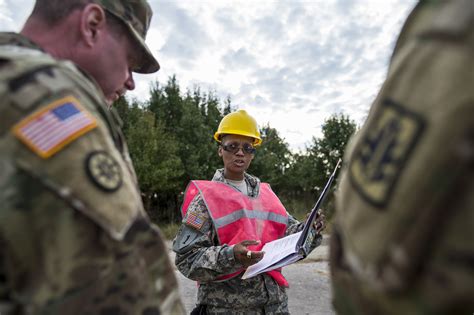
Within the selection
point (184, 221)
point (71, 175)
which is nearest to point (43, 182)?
point (71, 175)

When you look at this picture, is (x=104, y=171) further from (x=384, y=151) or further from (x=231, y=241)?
(x=231, y=241)

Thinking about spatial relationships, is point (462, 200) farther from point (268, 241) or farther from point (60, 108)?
point (268, 241)

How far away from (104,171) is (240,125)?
2.32 meters

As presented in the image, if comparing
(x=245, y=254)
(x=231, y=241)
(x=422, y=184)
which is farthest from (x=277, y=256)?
(x=422, y=184)

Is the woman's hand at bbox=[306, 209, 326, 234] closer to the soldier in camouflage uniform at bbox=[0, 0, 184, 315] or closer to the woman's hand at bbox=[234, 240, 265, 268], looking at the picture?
the woman's hand at bbox=[234, 240, 265, 268]

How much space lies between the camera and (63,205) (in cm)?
81

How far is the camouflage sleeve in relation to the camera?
2.35m

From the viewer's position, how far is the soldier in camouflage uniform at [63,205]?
2.65ft

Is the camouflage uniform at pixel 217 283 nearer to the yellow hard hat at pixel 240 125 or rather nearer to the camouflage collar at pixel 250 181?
the camouflage collar at pixel 250 181

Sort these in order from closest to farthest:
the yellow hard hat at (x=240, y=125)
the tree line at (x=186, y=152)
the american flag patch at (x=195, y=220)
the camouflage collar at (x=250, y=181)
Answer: the american flag patch at (x=195, y=220) < the camouflage collar at (x=250, y=181) < the yellow hard hat at (x=240, y=125) < the tree line at (x=186, y=152)

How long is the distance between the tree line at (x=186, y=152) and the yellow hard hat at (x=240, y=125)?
10.8 m

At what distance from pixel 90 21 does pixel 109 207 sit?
27.2 inches

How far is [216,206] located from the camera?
2.65 metres

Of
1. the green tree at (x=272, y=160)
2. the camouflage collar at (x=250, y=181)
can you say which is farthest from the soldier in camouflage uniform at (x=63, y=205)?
the green tree at (x=272, y=160)
